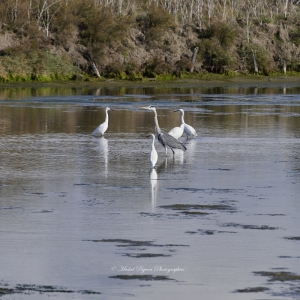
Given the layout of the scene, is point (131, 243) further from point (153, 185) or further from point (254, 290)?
point (153, 185)

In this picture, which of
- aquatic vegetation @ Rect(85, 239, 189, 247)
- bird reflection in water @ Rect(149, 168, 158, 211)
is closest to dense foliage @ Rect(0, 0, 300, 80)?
bird reflection in water @ Rect(149, 168, 158, 211)

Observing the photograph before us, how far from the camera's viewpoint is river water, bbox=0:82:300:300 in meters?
8.75

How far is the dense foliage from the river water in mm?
29566

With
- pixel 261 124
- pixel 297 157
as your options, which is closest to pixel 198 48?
pixel 261 124

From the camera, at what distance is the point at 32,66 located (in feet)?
173

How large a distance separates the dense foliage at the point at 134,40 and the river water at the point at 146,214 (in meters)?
29.6

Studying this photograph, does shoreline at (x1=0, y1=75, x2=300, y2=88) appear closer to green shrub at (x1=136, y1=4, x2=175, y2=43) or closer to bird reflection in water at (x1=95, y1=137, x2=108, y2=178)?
green shrub at (x1=136, y1=4, x2=175, y2=43)

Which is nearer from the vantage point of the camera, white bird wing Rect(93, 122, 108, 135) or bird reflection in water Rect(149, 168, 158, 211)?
bird reflection in water Rect(149, 168, 158, 211)

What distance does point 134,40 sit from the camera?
6106 cm

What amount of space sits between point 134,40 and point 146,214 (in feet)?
163

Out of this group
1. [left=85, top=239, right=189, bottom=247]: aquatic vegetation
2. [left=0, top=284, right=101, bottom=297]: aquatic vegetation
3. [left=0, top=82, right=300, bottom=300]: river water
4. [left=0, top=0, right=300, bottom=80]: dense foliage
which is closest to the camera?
[left=0, top=284, right=101, bottom=297]: aquatic vegetation

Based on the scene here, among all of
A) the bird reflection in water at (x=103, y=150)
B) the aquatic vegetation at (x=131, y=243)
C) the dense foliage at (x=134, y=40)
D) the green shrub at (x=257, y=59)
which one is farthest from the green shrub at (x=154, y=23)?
the aquatic vegetation at (x=131, y=243)

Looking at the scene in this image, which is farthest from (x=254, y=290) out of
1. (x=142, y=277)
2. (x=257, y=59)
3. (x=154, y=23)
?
(x=257, y=59)

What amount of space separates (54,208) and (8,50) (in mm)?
41513
